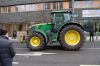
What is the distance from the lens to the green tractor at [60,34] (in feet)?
61.9

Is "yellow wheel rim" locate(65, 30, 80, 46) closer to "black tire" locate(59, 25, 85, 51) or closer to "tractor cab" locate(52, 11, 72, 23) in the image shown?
"black tire" locate(59, 25, 85, 51)

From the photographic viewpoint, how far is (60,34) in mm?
18812

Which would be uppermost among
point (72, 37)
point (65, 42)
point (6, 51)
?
point (6, 51)

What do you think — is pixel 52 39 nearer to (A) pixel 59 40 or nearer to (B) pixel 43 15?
(A) pixel 59 40

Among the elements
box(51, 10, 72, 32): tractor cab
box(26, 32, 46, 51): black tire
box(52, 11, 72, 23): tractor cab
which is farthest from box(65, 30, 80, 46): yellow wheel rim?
box(26, 32, 46, 51): black tire

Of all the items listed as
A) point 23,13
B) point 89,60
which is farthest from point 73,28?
point 23,13

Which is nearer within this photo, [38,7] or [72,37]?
[72,37]

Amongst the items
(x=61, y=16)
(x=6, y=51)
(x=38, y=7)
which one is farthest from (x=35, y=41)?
(x=38, y=7)

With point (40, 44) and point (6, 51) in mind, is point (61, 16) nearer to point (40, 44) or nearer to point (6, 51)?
point (40, 44)

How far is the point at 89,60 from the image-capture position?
14398 millimetres

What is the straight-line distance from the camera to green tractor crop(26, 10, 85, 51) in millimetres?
18859

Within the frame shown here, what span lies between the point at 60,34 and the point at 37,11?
29.9 m

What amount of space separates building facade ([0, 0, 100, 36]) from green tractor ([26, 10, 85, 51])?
24.0 metres

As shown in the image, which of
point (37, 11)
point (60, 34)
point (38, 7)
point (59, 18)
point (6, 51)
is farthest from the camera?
point (38, 7)
